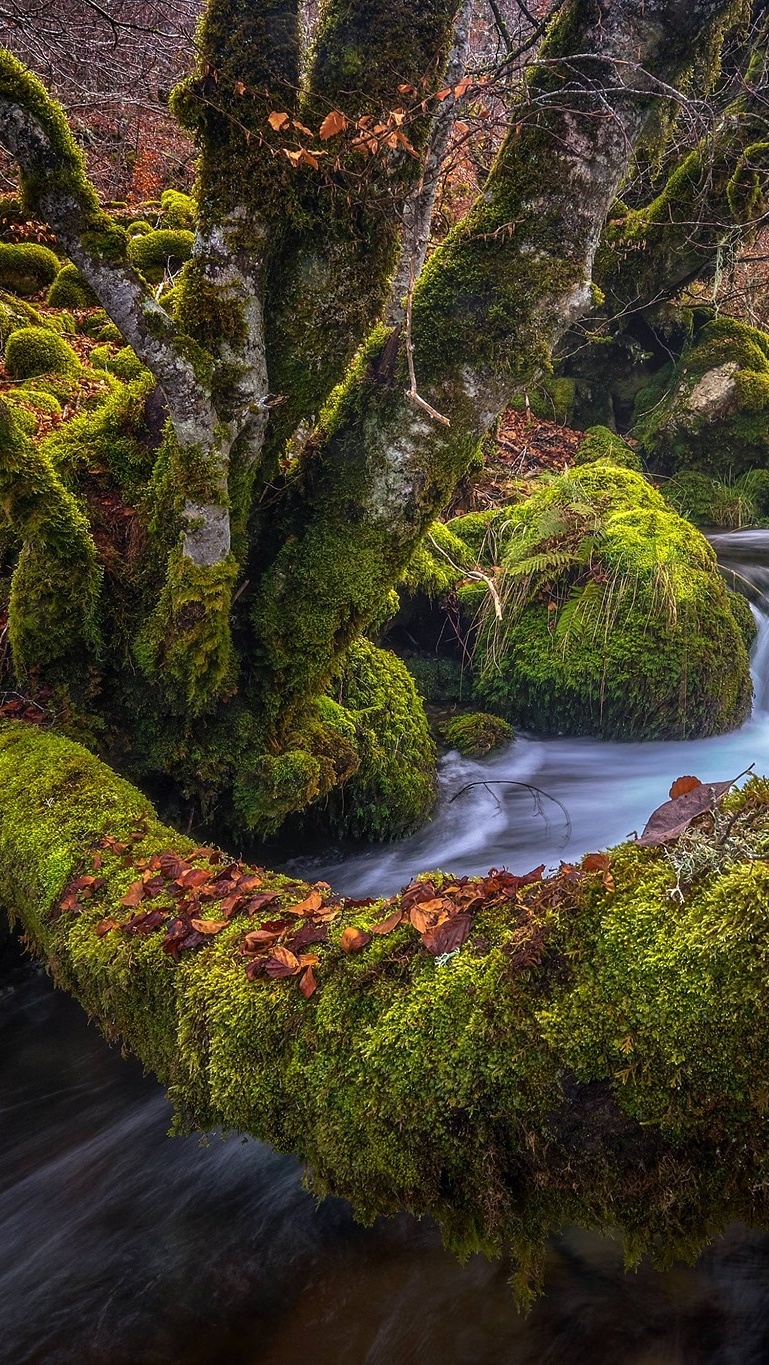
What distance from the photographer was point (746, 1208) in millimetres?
1674

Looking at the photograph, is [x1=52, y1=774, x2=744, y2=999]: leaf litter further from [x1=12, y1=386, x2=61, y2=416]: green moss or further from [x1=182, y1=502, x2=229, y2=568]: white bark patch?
[x1=12, y1=386, x2=61, y2=416]: green moss

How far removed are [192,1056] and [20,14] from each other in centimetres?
495

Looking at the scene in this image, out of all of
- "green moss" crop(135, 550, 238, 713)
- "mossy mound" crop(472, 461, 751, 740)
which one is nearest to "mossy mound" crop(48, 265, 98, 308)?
"mossy mound" crop(472, 461, 751, 740)

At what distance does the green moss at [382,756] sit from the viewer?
538 centimetres

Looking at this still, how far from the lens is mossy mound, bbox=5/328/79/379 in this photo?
20.0 feet

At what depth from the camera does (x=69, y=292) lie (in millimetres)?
7465

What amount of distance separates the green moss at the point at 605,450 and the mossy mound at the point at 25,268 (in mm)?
6480

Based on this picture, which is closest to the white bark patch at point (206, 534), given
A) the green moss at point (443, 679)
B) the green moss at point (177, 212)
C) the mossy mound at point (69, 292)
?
the green moss at point (443, 679)

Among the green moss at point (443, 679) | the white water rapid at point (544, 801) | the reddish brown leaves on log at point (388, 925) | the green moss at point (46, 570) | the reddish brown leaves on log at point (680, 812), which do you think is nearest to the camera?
the reddish brown leaves on log at point (680, 812)

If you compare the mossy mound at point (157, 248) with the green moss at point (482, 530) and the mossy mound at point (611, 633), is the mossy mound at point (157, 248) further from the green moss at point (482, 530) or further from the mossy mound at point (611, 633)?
the mossy mound at point (611, 633)

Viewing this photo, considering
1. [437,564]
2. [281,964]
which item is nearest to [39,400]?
[437,564]

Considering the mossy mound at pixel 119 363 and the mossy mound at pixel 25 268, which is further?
the mossy mound at pixel 25 268

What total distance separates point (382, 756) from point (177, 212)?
632cm

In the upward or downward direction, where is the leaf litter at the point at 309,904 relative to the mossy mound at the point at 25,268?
downward
